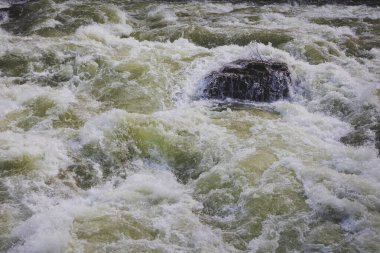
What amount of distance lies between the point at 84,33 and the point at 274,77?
5.10m

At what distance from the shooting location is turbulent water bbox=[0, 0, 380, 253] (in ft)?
15.4

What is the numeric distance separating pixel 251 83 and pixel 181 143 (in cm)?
229

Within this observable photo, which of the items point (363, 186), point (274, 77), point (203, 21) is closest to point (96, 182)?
point (363, 186)

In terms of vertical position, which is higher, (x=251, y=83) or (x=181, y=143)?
(x=251, y=83)

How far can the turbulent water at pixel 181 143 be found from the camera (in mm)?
4695

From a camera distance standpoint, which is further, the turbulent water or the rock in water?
the rock in water

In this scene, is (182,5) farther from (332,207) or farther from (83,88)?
(332,207)

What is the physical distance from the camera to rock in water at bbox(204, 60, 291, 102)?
25.7ft

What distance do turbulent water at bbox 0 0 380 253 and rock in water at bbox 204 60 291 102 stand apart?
0.82ft

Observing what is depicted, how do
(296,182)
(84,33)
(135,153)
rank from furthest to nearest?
(84,33) < (135,153) < (296,182)

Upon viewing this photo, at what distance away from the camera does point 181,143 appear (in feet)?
20.6

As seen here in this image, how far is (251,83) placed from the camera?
7.85 metres

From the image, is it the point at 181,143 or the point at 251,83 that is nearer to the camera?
the point at 181,143

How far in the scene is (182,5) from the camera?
45.9ft
